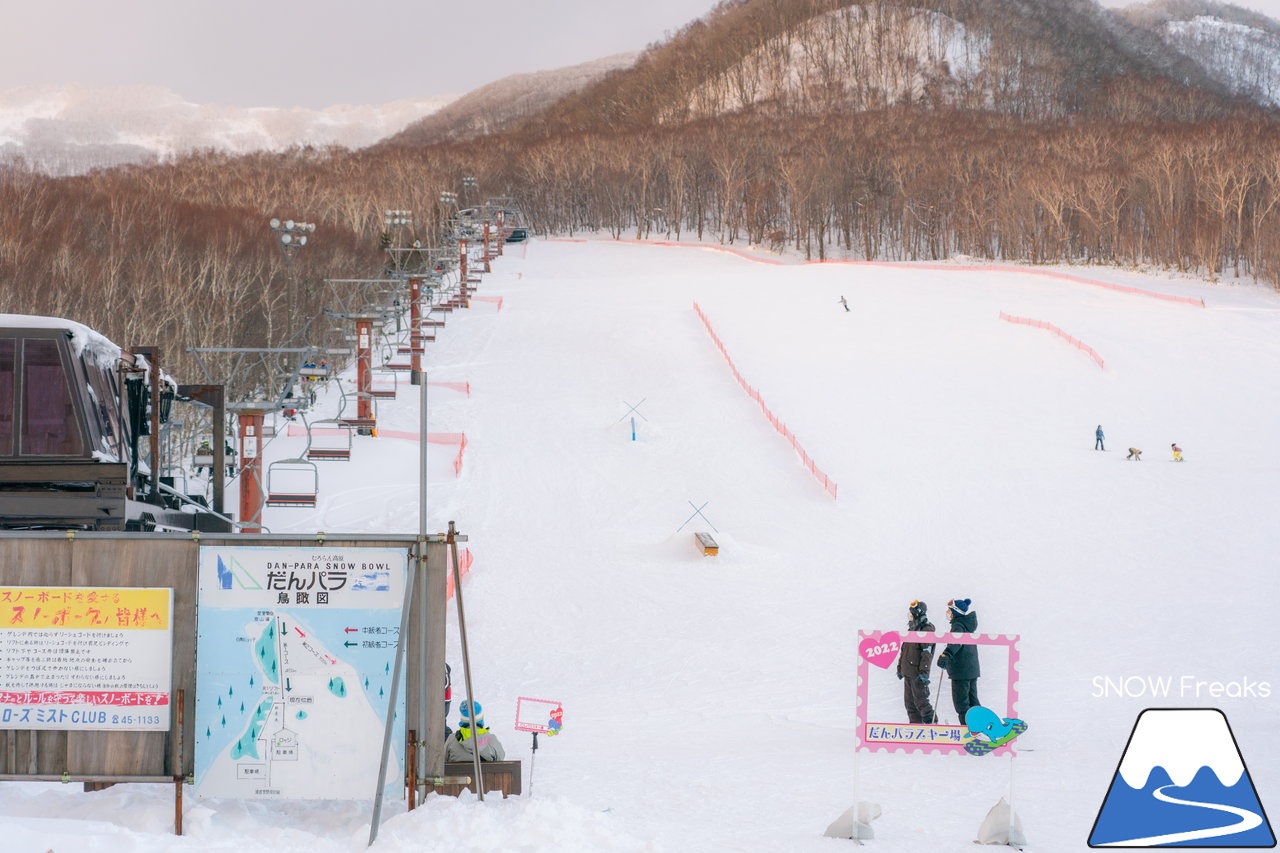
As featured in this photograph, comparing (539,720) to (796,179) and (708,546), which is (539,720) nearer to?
(708,546)

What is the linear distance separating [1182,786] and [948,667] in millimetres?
3957

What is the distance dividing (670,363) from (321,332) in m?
31.9

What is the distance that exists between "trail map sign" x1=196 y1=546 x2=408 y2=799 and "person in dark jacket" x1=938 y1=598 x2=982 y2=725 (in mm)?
5906

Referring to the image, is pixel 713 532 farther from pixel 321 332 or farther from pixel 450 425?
pixel 321 332

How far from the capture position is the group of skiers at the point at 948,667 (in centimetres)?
1066

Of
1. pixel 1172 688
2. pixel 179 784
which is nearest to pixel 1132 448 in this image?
pixel 1172 688

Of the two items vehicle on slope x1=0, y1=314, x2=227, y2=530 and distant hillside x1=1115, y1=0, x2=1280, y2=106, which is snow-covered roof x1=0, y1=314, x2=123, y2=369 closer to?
vehicle on slope x1=0, y1=314, x2=227, y2=530

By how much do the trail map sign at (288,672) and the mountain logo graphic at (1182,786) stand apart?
432 centimetres

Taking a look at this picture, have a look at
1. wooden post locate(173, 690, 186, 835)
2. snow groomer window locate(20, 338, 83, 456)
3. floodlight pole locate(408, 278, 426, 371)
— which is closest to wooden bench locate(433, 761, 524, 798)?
wooden post locate(173, 690, 186, 835)

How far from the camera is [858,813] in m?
7.25

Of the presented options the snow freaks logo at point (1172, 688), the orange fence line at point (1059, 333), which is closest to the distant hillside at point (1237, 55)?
the orange fence line at point (1059, 333)

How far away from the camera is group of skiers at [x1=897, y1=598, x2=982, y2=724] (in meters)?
10.7

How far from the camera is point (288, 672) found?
6.64 metres

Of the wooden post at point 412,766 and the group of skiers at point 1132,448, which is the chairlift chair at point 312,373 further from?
the wooden post at point 412,766
